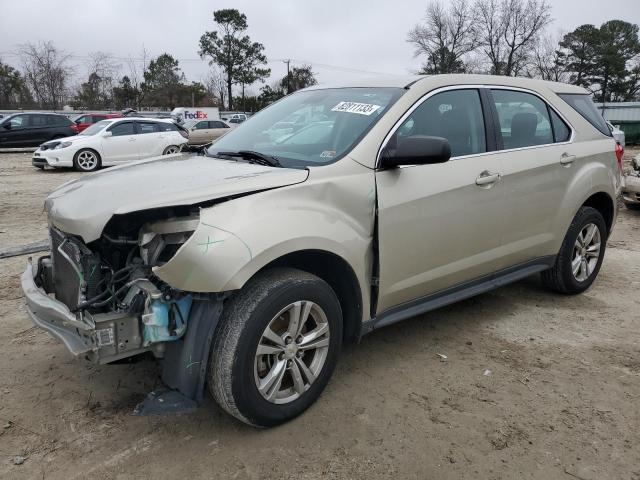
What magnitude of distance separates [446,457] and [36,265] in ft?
8.32

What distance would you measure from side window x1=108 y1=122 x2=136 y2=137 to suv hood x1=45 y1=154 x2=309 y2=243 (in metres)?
13.0

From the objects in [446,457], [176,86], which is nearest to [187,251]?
[446,457]

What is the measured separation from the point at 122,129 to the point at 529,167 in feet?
45.2

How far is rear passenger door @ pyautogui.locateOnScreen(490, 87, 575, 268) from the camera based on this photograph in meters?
3.85

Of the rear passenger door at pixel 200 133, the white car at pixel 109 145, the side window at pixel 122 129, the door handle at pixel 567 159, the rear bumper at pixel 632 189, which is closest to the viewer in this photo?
the door handle at pixel 567 159

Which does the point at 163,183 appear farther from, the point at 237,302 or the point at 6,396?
the point at 6,396

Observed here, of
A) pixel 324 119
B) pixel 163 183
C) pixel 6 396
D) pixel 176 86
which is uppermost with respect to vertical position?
pixel 176 86

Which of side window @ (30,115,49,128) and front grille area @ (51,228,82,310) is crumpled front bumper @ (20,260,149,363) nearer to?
front grille area @ (51,228,82,310)

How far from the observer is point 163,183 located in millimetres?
2795

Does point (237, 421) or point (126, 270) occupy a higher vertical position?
point (126, 270)

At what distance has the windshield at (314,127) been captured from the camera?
3.17 m

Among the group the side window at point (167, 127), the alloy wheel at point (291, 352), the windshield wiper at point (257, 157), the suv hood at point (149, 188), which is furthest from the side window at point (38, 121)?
the alloy wheel at point (291, 352)

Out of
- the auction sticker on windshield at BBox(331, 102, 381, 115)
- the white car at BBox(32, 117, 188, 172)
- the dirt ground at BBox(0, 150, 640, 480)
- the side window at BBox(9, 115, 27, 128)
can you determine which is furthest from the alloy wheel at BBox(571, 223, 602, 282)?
the side window at BBox(9, 115, 27, 128)

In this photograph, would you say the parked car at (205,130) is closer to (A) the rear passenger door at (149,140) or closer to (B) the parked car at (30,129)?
(B) the parked car at (30,129)
